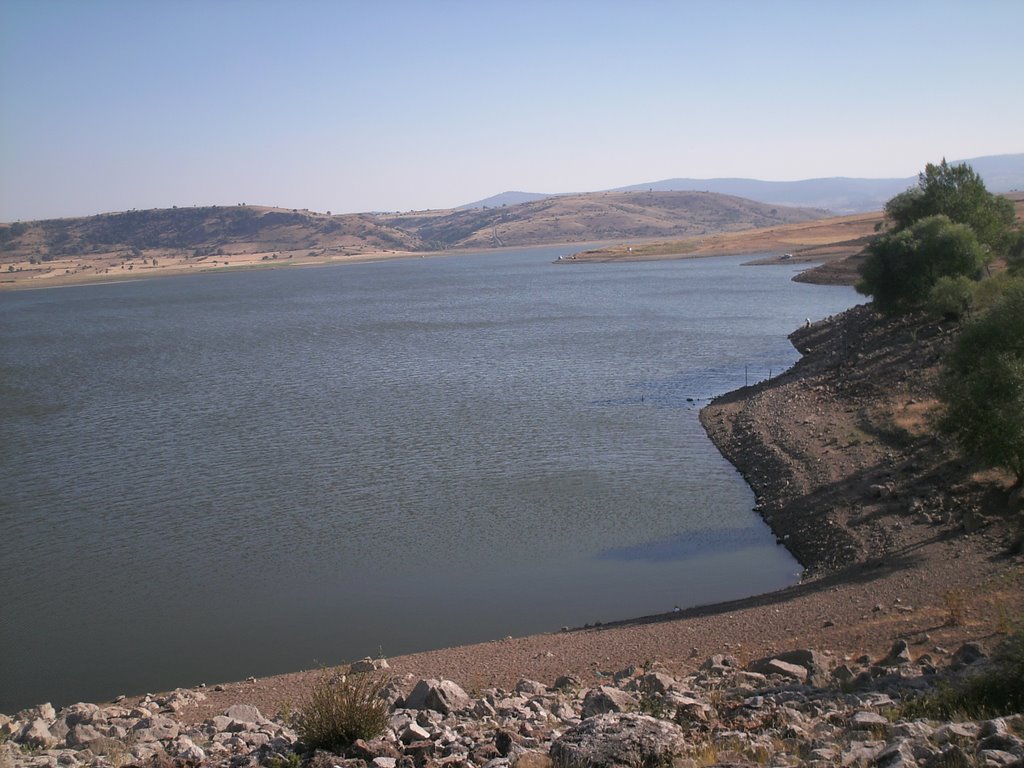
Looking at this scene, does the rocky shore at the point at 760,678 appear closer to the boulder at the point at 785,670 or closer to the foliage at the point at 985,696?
the boulder at the point at 785,670

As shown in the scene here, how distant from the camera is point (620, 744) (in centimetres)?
821

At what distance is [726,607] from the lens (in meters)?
16.7

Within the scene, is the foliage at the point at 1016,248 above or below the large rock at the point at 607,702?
above

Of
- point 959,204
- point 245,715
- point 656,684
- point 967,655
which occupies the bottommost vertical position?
point 245,715

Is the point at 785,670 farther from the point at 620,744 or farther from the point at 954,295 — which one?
the point at 954,295

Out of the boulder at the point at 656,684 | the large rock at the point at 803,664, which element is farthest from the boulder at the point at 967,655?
the boulder at the point at 656,684

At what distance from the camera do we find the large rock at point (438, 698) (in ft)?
35.2

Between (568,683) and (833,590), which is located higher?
(568,683)

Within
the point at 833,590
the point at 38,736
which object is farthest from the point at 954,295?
the point at 38,736

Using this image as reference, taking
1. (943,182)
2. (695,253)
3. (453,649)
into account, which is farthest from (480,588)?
(695,253)

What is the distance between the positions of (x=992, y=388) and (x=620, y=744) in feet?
43.7

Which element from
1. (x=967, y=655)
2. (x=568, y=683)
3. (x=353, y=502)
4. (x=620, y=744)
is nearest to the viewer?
(x=620, y=744)

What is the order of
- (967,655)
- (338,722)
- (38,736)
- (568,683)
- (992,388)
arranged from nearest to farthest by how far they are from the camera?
(338,722)
(967,655)
(38,736)
(568,683)
(992,388)

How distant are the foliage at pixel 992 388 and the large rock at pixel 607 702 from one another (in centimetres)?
1064
